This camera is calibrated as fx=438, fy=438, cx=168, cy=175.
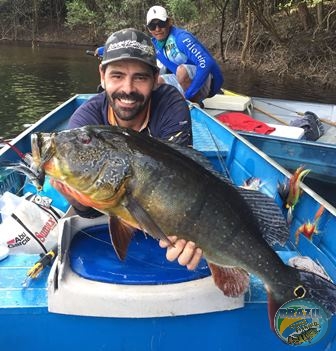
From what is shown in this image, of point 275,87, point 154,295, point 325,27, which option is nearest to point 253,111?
point 154,295

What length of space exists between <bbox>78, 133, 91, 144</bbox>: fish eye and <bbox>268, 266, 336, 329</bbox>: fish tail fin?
110 cm

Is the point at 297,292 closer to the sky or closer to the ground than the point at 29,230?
closer to the sky

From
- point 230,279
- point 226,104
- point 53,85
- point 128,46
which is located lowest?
point 53,85

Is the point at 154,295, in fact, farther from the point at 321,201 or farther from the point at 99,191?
the point at 321,201

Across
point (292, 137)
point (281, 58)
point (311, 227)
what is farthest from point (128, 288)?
point (281, 58)

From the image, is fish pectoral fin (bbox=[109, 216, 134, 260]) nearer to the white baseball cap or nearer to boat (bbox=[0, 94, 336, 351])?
boat (bbox=[0, 94, 336, 351])

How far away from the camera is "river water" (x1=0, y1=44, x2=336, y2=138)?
1408cm

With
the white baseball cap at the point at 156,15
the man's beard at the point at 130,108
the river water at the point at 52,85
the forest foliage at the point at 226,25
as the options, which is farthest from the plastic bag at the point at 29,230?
the forest foliage at the point at 226,25

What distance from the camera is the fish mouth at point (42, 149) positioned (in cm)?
187

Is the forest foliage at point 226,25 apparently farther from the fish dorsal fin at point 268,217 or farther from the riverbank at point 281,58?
the fish dorsal fin at point 268,217

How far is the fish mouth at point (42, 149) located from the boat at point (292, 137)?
4290mm

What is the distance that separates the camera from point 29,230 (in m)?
3.07

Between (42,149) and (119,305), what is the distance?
0.95 meters

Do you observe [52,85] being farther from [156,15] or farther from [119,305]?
[119,305]
